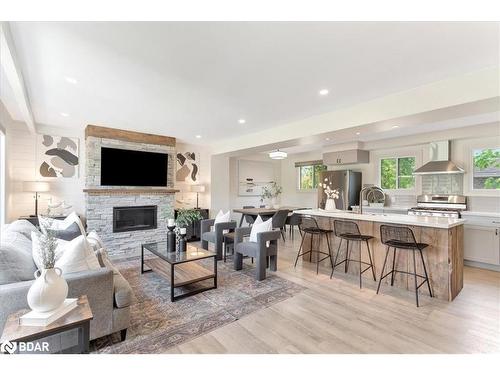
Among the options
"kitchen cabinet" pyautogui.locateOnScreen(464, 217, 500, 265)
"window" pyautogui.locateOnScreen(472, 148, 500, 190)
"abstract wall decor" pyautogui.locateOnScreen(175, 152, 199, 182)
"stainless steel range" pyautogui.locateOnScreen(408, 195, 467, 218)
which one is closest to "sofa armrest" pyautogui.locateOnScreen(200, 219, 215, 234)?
"abstract wall decor" pyautogui.locateOnScreen(175, 152, 199, 182)

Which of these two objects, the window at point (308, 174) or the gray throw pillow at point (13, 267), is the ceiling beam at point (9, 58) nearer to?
the gray throw pillow at point (13, 267)

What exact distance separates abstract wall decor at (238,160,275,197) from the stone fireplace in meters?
2.82

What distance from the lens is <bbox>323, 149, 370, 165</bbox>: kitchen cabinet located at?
6.32 meters

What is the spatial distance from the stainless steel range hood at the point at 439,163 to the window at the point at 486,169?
0.30 metres

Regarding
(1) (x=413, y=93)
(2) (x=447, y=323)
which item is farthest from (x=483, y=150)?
(2) (x=447, y=323)

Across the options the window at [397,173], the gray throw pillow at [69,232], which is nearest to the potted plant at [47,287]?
the gray throw pillow at [69,232]

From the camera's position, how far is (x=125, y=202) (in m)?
5.42

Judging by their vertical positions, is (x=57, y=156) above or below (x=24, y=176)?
above

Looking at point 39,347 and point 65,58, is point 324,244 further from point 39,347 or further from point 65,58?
point 65,58

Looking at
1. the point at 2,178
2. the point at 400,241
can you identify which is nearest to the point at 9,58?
the point at 2,178

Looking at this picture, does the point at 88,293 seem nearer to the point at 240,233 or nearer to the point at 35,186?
the point at 240,233

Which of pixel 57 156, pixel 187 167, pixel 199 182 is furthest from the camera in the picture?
pixel 199 182

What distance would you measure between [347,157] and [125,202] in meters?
5.52

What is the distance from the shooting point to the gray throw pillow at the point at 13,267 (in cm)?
182
